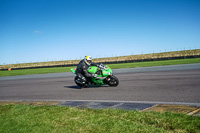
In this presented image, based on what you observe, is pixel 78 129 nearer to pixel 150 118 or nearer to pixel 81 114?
pixel 81 114

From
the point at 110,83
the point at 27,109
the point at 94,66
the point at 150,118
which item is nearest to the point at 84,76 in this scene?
the point at 94,66

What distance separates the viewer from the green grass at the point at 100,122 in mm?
3455

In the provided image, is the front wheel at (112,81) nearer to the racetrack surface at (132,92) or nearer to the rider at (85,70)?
the racetrack surface at (132,92)

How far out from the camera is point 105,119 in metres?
4.07

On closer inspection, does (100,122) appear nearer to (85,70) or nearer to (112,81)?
(112,81)

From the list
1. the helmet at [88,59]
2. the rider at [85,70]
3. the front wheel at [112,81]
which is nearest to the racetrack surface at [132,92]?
the front wheel at [112,81]

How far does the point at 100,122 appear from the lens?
390 centimetres

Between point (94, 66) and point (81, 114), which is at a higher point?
point (94, 66)

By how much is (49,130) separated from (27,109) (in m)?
2.24

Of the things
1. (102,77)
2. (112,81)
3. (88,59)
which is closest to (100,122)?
(102,77)

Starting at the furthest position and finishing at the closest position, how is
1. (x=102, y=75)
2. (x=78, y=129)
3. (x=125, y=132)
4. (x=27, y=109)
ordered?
(x=102, y=75) < (x=27, y=109) < (x=78, y=129) < (x=125, y=132)

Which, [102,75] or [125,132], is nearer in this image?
[125,132]

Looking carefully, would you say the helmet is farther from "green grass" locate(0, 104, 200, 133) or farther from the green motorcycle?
"green grass" locate(0, 104, 200, 133)

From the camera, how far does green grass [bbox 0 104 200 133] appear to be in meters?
3.46
